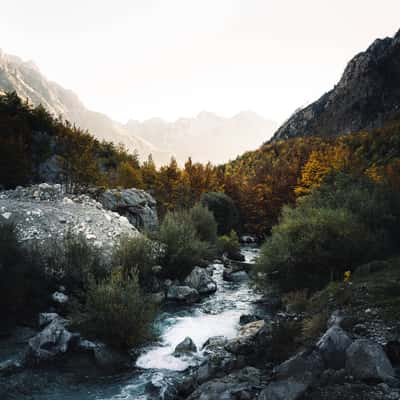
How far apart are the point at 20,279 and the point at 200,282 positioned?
1033 centimetres

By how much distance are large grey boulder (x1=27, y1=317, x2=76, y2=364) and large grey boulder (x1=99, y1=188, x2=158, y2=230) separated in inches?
777

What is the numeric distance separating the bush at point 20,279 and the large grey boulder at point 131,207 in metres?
15.2

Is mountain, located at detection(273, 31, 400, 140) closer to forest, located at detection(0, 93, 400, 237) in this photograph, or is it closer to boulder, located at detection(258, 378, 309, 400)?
forest, located at detection(0, 93, 400, 237)

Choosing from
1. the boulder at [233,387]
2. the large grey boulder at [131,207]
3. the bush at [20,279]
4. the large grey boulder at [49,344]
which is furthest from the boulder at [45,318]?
the large grey boulder at [131,207]

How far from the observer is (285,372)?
8562 mm

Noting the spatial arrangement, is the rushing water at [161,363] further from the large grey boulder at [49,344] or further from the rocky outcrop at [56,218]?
the rocky outcrop at [56,218]

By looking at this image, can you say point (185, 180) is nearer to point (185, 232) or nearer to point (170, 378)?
point (185, 232)

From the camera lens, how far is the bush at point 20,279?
15.4m

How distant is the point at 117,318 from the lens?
1297 cm

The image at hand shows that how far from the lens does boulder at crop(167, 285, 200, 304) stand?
20.6 meters

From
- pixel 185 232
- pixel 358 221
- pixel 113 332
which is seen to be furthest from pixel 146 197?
pixel 113 332

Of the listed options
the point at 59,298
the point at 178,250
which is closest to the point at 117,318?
the point at 59,298

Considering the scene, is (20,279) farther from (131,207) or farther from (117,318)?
(131,207)

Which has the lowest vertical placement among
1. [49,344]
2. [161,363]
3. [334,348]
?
[161,363]
